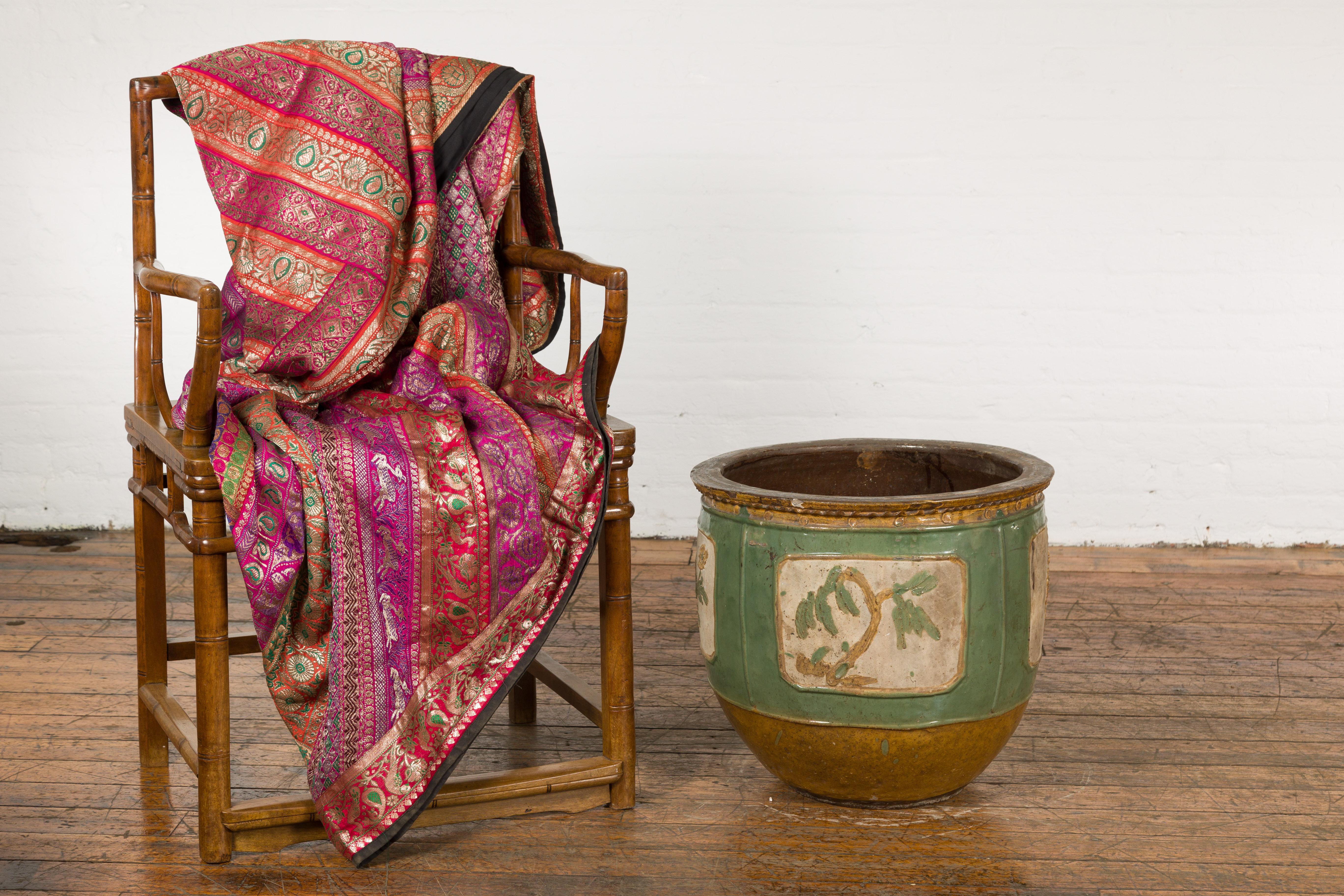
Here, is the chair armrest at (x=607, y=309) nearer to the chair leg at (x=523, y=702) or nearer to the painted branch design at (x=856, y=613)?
the painted branch design at (x=856, y=613)

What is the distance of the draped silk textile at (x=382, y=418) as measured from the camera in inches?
67.7

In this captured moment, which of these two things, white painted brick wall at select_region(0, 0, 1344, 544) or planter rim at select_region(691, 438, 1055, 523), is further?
white painted brick wall at select_region(0, 0, 1344, 544)

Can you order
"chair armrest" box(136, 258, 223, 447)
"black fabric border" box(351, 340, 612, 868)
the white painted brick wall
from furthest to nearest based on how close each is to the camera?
the white painted brick wall < "black fabric border" box(351, 340, 612, 868) < "chair armrest" box(136, 258, 223, 447)

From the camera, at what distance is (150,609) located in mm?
2141

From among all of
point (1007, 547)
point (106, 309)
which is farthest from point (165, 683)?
point (106, 309)

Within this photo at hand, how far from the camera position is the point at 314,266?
1932 millimetres

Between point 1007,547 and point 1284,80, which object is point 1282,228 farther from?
point 1007,547

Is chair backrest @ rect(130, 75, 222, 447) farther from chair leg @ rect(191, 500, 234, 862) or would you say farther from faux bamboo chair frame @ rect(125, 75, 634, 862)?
chair leg @ rect(191, 500, 234, 862)

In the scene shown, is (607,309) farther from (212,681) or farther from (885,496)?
(212,681)

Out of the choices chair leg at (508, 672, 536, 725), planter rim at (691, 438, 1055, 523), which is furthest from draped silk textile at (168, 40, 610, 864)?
chair leg at (508, 672, 536, 725)

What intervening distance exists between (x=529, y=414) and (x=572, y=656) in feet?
3.12

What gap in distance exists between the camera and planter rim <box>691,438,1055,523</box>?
176cm

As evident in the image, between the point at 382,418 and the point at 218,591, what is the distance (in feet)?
1.02

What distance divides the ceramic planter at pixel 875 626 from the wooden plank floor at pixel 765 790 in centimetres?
12
